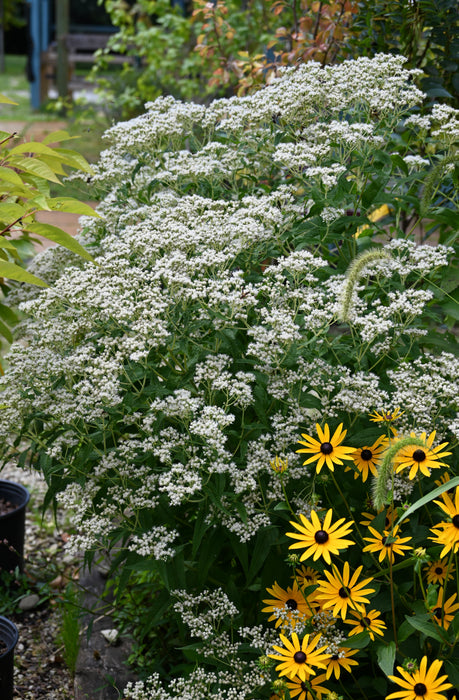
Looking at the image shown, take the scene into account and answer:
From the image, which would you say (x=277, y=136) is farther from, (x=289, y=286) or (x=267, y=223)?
(x=289, y=286)

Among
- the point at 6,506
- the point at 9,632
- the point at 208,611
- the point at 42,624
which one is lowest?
the point at 42,624

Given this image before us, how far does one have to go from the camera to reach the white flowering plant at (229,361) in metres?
2.00

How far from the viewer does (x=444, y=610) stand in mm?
1854

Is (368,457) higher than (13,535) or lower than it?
higher

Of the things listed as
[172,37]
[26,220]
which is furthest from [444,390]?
[172,37]

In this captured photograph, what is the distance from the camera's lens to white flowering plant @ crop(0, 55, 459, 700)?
200 centimetres

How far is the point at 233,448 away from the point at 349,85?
1277 millimetres

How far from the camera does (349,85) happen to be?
2510 mm

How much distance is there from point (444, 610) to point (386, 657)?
0.20m

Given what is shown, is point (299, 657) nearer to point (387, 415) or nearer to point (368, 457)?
point (368, 457)

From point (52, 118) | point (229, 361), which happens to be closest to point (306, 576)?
point (229, 361)

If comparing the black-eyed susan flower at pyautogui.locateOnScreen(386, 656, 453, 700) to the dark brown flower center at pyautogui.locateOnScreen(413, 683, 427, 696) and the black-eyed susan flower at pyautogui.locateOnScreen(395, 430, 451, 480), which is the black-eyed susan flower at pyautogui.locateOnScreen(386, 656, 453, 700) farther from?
the black-eyed susan flower at pyautogui.locateOnScreen(395, 430, 451, 480)

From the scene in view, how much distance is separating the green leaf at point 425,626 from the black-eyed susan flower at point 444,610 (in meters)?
0.03

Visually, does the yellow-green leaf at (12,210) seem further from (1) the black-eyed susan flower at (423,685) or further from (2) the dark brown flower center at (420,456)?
(1) the black-eyed susan flower at (423,685)
